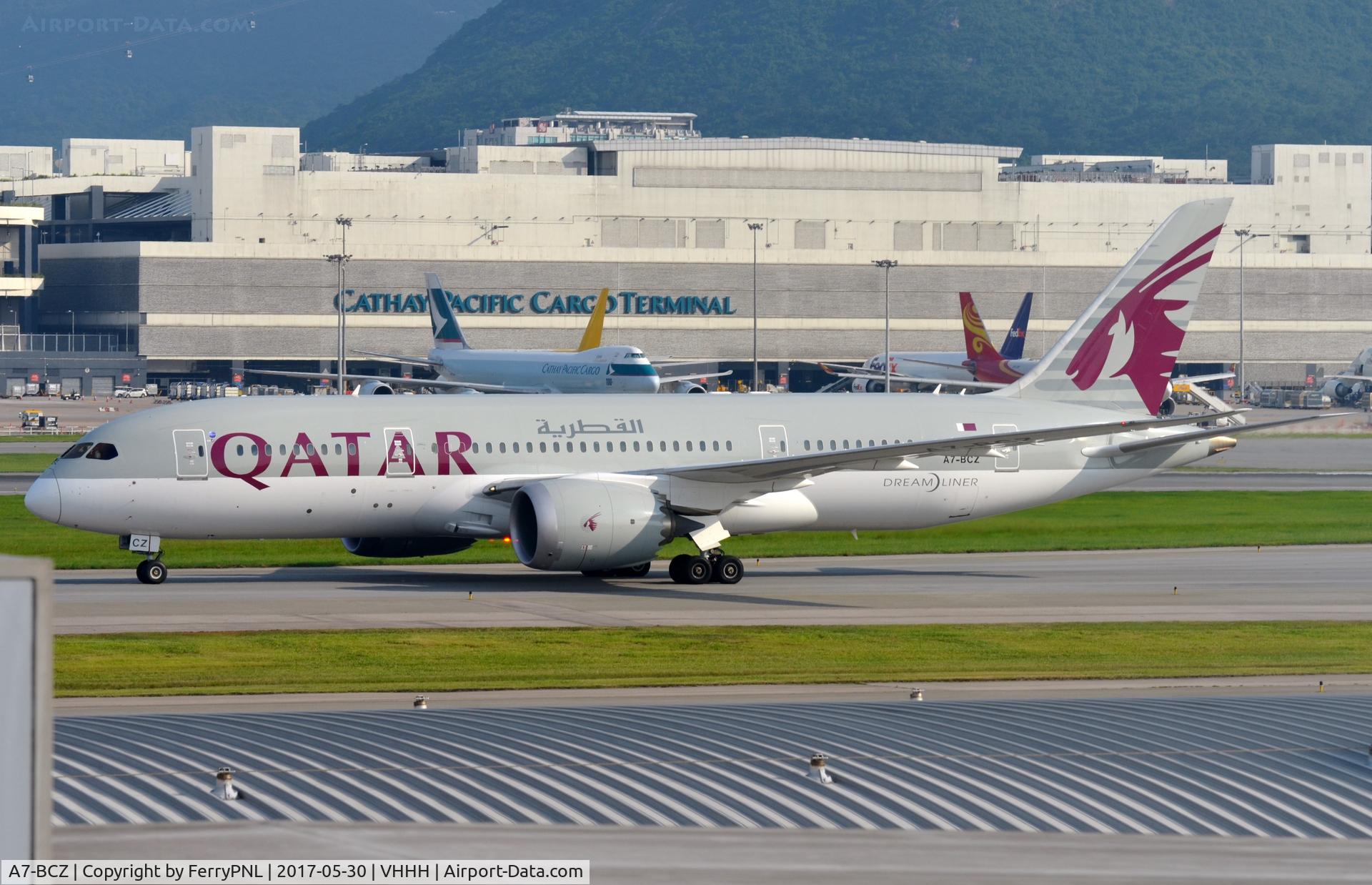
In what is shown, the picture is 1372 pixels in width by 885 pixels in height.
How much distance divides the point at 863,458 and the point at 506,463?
26.9 ft

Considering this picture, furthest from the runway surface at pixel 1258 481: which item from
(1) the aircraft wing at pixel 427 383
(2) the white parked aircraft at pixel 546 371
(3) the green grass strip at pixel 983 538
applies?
(2) the white parked aircraft at pixel 546 371

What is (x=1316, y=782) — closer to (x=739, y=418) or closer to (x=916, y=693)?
(x=916, y=693)

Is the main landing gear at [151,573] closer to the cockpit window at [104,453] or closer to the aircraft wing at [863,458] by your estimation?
the cockpit window at [104,453]

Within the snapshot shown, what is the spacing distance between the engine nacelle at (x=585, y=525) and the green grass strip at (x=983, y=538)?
7228 mm

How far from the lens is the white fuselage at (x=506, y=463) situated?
4141cm

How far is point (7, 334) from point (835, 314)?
278 feet

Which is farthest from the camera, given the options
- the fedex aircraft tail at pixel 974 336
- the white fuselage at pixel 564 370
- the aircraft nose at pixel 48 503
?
the fedex aircraft tail at pixel 974 336

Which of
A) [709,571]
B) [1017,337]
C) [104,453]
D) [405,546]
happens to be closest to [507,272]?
[1017,337]

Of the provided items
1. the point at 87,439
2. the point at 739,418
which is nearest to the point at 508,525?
the point at 739,418

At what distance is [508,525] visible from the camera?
A: 42906 mm

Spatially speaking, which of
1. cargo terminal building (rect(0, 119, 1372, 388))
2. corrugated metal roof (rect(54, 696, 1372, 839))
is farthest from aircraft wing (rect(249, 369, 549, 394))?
corrugated metal roof (rect(54, 696, 1372, 839))

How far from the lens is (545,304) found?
190 m

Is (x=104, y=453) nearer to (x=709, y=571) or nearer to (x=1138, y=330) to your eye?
(x=709, y=571)

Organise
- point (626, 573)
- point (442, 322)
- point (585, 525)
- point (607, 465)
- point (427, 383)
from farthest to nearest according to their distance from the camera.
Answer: point (442, 322) → point (427, 383) → point (626, 573) → point (607, 465) → point (585, 525)
